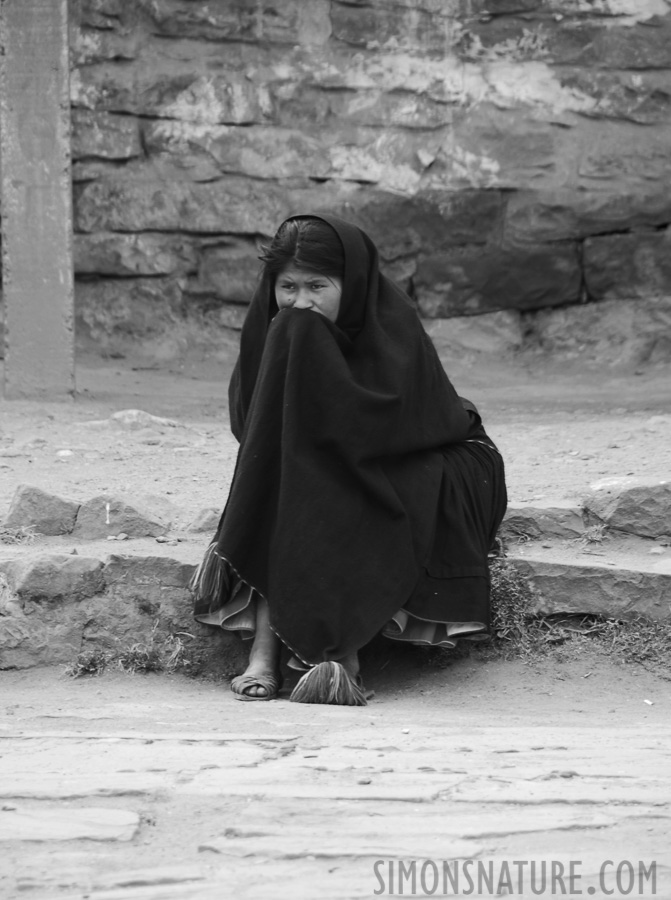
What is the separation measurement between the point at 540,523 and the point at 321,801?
6.08ft

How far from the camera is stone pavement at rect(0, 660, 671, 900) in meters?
1.91

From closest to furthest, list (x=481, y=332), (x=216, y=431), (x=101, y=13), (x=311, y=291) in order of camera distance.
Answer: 1. (x=311, y=291)
2. (x=216, y=431)
3. (x=101, y=13)
4. (x=481, y=332)

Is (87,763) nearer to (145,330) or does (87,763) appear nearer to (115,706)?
(115,706)

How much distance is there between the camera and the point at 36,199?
641 centimetres

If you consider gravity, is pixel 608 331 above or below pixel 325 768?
above

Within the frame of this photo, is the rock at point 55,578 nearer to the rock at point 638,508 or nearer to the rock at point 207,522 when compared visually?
the rock at point 207,522

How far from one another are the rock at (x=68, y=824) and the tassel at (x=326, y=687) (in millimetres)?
920

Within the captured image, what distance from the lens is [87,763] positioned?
7.87 ft

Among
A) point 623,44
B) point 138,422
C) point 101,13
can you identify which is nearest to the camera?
point 138,422

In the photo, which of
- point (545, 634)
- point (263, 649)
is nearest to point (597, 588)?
point (545, 634)

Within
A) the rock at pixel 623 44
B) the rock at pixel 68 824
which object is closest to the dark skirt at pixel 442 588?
the rock at pixel 68 824

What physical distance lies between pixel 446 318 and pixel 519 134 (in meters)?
1.22

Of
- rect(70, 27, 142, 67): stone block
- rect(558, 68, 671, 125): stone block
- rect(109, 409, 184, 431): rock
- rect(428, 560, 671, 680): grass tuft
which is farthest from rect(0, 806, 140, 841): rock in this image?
rect(558, 68, 671, 125): stone block

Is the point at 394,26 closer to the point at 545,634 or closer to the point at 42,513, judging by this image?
the point at 42,513
